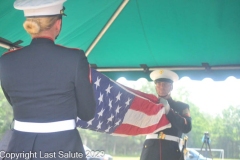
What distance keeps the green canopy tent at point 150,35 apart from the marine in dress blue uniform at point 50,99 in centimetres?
154

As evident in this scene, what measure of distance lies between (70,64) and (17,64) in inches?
9.7

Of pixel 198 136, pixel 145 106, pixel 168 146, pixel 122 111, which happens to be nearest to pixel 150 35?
pixel 145 106

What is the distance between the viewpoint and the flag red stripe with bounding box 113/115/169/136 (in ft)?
12.7

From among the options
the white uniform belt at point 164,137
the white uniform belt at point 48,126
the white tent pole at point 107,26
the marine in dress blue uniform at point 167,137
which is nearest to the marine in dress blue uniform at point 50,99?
the white uniform belt at point 48,126

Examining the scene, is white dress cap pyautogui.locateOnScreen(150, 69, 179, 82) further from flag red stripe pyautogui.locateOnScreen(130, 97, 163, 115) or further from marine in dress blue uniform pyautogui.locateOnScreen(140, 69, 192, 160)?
flag red stripe pyautogui.locateOnScreen(130, 97, 163, 115)

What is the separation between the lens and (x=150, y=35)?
435cm

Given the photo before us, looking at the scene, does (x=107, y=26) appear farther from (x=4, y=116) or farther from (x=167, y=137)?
(x=4, y=116)

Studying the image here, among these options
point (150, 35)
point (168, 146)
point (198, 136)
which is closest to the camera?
point (168, 146)

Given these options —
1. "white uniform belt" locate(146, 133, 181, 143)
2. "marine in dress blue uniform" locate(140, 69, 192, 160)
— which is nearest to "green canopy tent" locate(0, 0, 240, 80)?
"marine in dress blue uniform" locate(140, 69, 192, 160)

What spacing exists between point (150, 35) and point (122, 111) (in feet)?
3.24

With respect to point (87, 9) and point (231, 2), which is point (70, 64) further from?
point (231, 2)

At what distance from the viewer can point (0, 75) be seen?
1.84m

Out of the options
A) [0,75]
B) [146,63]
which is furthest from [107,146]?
[0,75]

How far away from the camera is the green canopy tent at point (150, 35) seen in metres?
3.73
